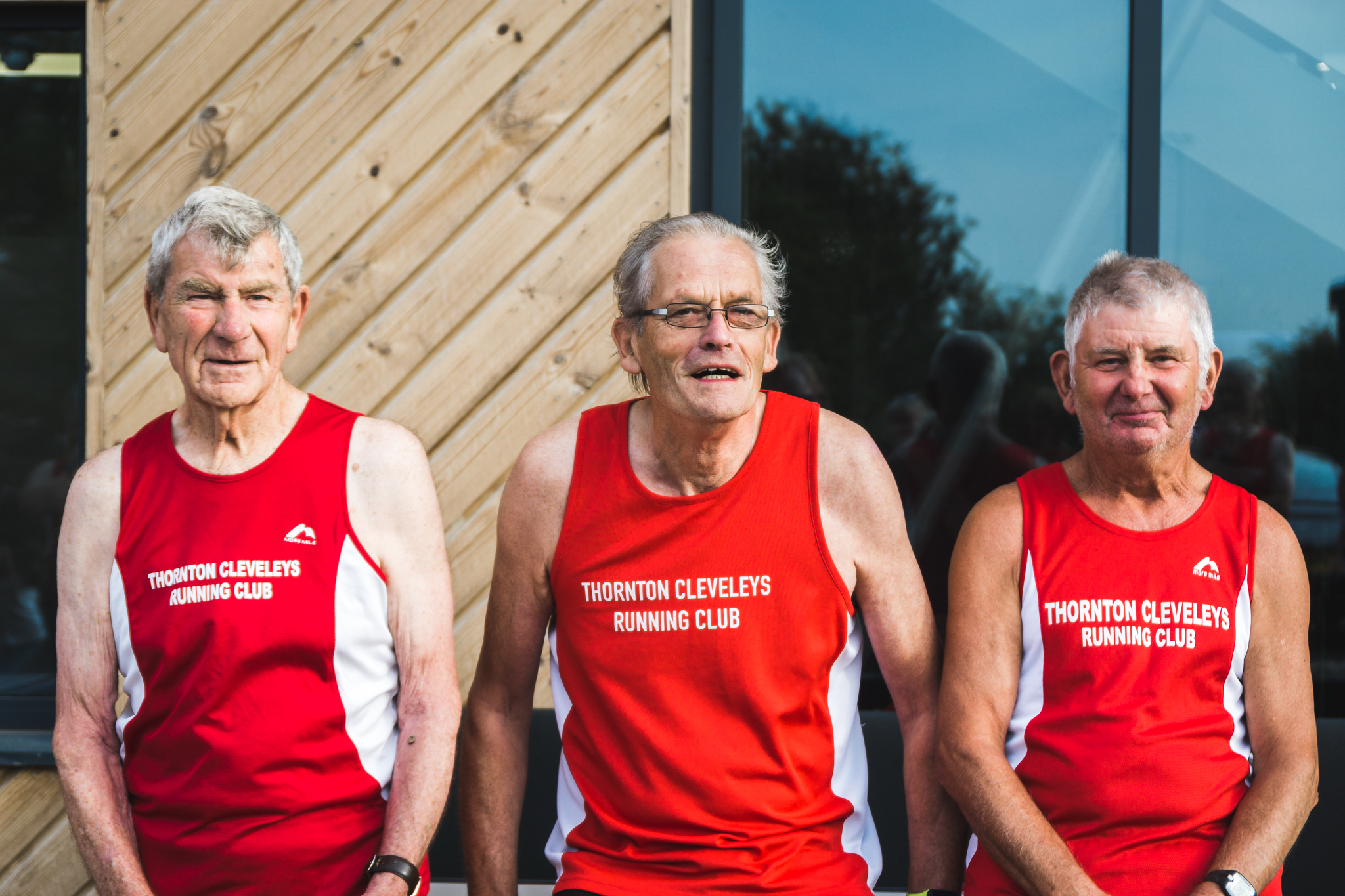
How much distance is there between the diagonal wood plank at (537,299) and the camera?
2.50 metres

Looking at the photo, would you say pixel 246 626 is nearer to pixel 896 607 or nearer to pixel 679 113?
pixel 896 607

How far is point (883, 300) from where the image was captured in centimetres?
264

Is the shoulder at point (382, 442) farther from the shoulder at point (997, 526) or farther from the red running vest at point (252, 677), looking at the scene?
the shoulder at point (997, 526)

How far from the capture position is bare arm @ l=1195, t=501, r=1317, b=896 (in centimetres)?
168

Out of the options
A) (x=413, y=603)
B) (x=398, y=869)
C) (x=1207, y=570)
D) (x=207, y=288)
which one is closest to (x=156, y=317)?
(x=207, y=288)

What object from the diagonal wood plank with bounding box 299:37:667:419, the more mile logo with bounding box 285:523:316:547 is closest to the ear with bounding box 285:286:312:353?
the more mile logo with bounding box 285:523:316:547

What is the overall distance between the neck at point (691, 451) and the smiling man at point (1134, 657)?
1.46ft

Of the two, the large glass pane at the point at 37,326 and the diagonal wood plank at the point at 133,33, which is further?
the large glass pane at the point at 37,326

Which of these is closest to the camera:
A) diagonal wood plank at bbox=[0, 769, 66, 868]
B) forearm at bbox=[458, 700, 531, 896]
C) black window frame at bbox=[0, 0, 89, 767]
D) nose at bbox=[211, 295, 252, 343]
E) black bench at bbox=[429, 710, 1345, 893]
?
nose at bbox=[211, 295, 252, 343]

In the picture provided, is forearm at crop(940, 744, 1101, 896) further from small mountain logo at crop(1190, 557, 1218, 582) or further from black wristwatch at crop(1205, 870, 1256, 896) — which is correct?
small mountain logo at crop(1190, 557, 1218, 582)

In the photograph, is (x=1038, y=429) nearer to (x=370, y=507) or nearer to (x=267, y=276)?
(x=370, y=507)

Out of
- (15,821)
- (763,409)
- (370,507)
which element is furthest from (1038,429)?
(15,821)

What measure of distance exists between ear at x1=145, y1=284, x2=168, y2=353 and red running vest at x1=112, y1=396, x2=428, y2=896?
21 centimetres

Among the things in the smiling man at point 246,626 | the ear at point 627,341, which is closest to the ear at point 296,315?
the smiling man at point 246,626
